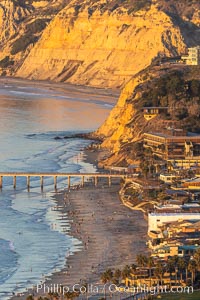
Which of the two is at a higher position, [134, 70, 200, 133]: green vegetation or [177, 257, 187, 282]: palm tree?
[134, 70, 200, 133]: green vegetation

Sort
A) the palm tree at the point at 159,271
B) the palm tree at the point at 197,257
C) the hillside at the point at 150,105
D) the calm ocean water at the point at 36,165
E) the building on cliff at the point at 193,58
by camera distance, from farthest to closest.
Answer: the building on cliff at the point at 193,58 < the hillside at the point at 150,105 < the calm ocean water at the point at 36,165 < the palm tree at the point at 197,257 < the palm tree at the point at 159,271

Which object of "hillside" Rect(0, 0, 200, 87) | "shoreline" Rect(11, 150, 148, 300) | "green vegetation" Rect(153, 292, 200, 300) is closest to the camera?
"green vegetation" Rect(153, 292, 200, 300)

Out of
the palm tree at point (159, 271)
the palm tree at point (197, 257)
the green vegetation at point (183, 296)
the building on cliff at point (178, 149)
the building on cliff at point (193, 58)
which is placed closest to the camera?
the green vegetation at point (183, 296)

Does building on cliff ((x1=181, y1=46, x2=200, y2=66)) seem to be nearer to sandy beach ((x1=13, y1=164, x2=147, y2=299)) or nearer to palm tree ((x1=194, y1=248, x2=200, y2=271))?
sandy beach ((x1=13, y1=164, x2=147, y2=299))

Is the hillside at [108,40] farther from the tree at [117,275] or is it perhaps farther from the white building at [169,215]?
the tree at [117,275]

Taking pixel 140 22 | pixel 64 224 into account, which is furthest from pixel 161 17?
pixel 64 224

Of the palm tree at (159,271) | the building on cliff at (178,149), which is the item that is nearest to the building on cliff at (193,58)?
the building on cliff at (178,149)

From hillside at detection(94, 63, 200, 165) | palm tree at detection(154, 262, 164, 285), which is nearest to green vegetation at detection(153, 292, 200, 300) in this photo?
palm tree at detection(154, 262, 164, 285)
